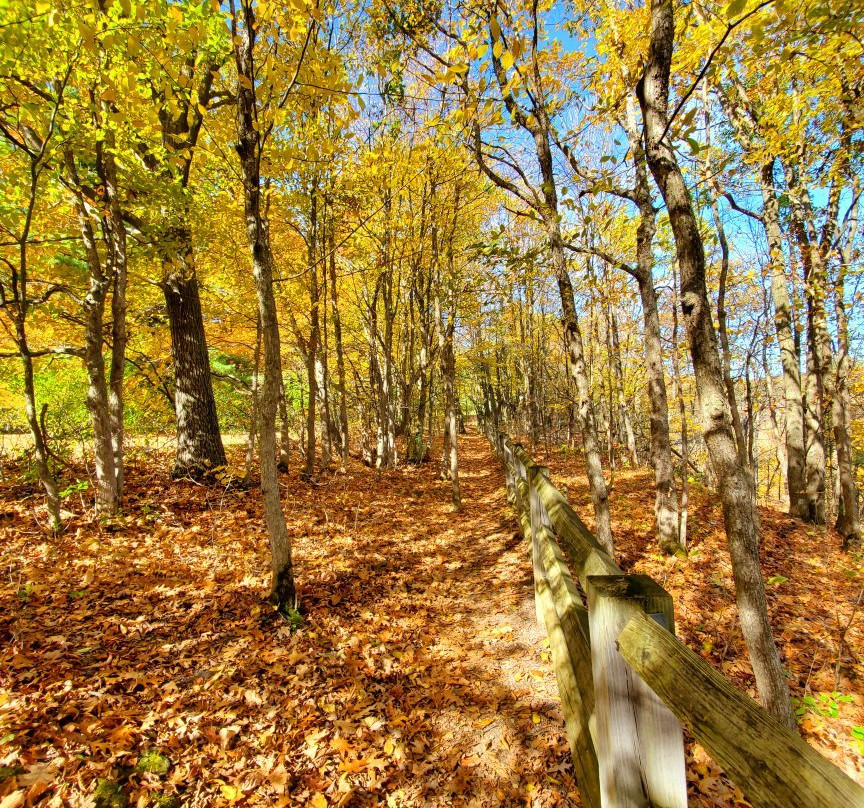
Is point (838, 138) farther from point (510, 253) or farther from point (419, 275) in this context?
point (419, 275)

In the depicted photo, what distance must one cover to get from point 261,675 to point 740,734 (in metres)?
3.87

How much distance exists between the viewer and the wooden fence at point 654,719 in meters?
1.01

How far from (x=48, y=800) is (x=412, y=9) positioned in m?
9.51

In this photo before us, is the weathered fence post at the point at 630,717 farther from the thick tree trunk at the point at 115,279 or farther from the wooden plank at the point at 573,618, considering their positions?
the thick tree trunk at the point at 115,279

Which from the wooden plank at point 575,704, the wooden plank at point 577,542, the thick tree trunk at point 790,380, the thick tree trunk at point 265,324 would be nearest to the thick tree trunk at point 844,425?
the thick tree trunk at point 790,380

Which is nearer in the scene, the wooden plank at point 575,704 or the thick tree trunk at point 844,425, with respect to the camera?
the wooden plank at point 575,704

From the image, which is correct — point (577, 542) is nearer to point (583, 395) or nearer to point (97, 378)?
point (583, 395)

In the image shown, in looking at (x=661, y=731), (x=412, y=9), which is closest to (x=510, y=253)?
(x=412, y=9)

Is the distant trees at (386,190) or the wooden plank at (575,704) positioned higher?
the distant trees at (386,190)

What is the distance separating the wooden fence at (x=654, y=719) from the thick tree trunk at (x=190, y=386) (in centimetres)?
822

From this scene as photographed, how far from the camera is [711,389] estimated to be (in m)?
2.94

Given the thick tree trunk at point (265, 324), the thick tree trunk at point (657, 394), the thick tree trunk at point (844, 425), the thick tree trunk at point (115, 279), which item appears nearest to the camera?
the thick tree trunk at point (265, 324)

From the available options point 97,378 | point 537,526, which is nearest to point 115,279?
point 97,378

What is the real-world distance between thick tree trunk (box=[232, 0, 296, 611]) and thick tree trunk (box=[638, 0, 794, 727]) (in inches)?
136
